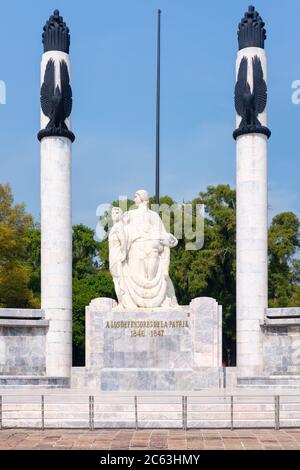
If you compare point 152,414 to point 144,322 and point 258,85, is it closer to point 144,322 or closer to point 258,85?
point 144,322

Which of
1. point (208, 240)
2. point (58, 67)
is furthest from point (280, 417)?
point (208, 240)

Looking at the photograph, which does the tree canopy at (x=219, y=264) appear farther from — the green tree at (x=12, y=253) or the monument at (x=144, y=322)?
the monument at (x=144, y=322)

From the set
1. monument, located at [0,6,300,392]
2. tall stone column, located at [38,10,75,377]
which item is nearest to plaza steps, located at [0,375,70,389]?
monument, located at [0,6,300,392]

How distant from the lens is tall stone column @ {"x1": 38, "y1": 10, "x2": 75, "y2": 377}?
26.6 m

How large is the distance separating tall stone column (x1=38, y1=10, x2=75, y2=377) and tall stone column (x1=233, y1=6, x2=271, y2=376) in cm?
563

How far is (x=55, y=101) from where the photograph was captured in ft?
87.9

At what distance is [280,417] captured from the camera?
15.8 meters

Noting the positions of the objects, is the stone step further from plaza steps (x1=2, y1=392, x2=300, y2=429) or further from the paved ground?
the paved ground

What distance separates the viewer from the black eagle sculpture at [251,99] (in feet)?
87.7

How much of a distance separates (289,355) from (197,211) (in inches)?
793

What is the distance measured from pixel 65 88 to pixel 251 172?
22.2 feet
